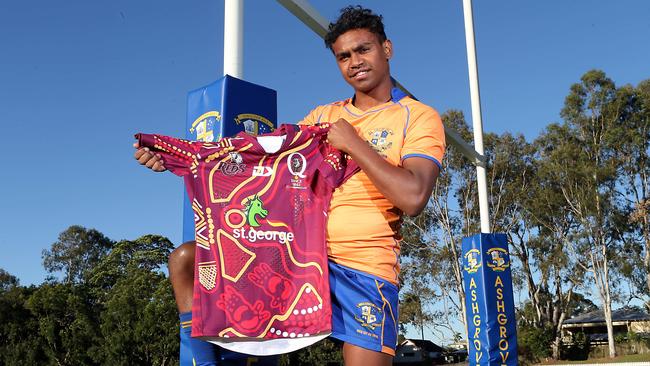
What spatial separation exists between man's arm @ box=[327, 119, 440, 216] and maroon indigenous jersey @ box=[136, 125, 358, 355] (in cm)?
16

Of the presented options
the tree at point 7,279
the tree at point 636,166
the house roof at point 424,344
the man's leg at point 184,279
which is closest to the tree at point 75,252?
the tree at point 7,279

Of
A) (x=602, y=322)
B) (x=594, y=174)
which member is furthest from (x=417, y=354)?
(x=602, y=322)

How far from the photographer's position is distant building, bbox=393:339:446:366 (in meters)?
24.0

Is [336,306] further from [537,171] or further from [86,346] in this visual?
[537,171]

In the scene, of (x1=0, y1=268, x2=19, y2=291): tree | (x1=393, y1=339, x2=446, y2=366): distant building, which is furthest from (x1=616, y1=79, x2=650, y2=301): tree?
(x1=0, y1=268, x2=19, y2=291): tree

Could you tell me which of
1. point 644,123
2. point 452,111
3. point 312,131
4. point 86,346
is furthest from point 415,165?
point 644,123

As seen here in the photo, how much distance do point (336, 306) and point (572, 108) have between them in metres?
20.8

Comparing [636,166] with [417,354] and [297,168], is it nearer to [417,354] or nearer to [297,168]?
[417,354]

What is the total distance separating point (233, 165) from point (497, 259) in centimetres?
602

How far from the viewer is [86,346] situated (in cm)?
1357

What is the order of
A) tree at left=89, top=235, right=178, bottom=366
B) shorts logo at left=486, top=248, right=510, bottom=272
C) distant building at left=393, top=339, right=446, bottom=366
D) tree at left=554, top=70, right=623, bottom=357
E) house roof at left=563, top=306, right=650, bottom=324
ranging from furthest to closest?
house roof at left=563, top=306, right=650, bottom=324 < distant building at left=393, top=339, right=446, bottom=366 < tree at left=554, top=70, right=623, bottom=357 < tree at left=89, top=235, right=178, bottom=366 < shorts logo at left=486, top=248, right=510, bottom=272

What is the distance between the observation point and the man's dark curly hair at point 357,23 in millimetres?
1845

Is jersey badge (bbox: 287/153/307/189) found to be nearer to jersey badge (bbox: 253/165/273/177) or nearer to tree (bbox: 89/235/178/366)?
jersey badge (bbox: 253/165/273/177)

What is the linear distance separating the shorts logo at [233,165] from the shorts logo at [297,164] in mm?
139
